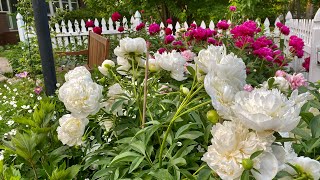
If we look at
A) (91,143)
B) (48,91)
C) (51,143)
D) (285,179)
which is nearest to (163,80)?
(91,143)

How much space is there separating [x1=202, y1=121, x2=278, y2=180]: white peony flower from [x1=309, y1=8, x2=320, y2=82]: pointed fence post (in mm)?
3403

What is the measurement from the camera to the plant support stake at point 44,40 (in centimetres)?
181

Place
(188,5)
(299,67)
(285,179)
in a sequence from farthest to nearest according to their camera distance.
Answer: (188,5) → (299,67) → (285,179)

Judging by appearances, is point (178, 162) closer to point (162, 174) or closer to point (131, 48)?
point (162, 174)

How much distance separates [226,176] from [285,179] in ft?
0.47

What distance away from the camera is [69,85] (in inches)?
34.6

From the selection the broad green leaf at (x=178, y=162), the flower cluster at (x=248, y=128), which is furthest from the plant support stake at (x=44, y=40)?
the flower cluster at (x=248, y=128)

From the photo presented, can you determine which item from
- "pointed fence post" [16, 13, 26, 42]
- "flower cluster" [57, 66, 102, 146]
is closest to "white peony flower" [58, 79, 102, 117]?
"flower cluster" [57, 66, 102, 146]

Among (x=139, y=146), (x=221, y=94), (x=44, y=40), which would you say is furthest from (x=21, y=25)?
(x=221, y=94)

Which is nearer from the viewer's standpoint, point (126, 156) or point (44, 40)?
point (126, 156)

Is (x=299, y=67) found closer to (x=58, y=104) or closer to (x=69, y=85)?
(x=58, y=104)

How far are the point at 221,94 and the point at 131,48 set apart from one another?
45 centimetres

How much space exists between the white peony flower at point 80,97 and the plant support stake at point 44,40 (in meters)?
1.09

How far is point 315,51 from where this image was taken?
3.65 m
